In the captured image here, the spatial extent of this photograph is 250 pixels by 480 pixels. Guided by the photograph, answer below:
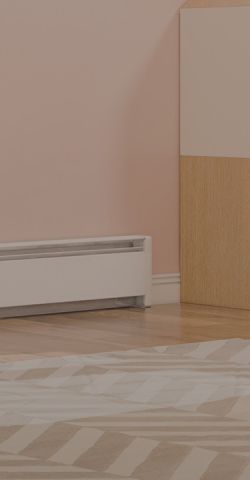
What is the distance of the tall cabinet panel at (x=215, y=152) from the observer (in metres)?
5.32

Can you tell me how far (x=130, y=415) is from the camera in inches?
126

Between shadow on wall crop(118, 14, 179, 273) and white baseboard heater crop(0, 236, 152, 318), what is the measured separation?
22cm

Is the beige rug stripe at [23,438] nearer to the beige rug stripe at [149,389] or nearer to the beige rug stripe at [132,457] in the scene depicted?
the beige rug stripe at [132,457]

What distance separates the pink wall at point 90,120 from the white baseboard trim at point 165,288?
1.7 inches

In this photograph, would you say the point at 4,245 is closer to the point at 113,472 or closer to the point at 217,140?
the point at 217,140

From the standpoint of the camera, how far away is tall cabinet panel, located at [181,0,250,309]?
17.4ft

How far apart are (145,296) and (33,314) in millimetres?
541

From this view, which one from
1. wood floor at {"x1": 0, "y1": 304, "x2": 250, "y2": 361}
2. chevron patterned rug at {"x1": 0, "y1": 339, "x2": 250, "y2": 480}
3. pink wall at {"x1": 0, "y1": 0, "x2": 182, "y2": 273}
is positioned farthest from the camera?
pink wall at {"x1": 0, "y1": 0, "x2": 182, "y2": 273}

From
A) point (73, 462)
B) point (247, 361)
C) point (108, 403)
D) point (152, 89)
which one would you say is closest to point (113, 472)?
point (73, 462)

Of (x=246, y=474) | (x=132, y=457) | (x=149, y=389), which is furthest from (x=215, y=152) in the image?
(x=246, y=474)

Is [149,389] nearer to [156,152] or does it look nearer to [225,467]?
[225,467]

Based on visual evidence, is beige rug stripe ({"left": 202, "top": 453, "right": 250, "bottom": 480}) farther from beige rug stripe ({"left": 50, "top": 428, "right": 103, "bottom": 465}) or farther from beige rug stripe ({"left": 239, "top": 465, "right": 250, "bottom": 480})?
beige rug stripe ({"left": 50, "top": 428, "right": 103, "bottom": 465})

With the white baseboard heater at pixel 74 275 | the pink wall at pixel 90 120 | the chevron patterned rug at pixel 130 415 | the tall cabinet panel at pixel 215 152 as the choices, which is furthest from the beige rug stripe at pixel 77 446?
the tall cabinet panel at pixel 215 152

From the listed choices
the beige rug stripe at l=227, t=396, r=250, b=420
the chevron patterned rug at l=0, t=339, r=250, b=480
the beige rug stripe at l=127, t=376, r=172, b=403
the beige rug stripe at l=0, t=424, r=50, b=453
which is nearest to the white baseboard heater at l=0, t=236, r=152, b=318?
the chevron patterned rug at l=0, t=339, r=250, b=480
